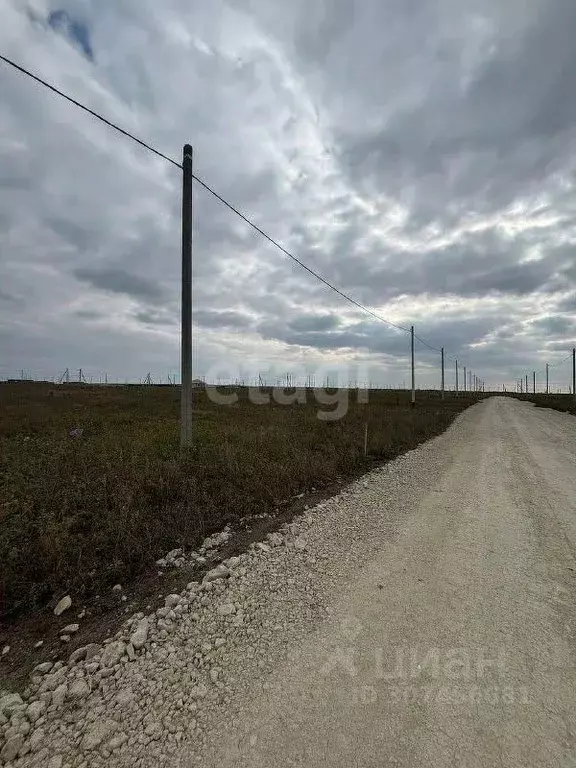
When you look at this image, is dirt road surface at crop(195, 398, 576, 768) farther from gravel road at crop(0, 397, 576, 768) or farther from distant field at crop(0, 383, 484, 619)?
distant field at crop(0, 383, 484, 619)

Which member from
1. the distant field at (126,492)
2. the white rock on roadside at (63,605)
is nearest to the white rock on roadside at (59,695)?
the white rock on roadside at (63,605)

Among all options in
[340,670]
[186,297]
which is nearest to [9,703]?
[340,670]

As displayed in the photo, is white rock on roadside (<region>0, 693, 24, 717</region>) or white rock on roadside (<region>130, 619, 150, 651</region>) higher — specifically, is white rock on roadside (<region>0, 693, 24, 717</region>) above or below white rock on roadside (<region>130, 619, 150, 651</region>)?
below

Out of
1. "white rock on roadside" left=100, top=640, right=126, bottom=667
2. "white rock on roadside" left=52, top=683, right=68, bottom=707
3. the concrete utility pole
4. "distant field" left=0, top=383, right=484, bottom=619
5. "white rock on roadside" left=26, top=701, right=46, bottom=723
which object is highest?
the concrete utility pole

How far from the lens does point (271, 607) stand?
336cm

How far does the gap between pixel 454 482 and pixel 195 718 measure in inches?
254

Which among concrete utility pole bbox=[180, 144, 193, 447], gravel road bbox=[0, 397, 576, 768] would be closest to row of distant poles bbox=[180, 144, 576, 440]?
concrete utility pole bbox=[180, 144, 193, 447]

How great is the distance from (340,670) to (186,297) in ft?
23.4

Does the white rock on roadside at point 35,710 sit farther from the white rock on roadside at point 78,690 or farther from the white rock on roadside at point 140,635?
the white rock on roadside at point 140,635

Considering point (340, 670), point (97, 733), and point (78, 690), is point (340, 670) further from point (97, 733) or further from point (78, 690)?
point (78, 690)

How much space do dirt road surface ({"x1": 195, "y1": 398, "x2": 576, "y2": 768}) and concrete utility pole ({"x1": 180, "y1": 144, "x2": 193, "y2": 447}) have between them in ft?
16.0

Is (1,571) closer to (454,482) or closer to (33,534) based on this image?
(33,534)

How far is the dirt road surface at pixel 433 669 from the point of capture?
6.53ft

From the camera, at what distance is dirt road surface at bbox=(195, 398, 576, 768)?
199 centimetres
